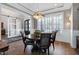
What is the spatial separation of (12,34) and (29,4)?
0.71 metres

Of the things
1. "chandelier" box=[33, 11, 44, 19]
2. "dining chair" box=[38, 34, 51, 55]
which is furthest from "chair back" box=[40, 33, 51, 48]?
"chandelier" box=[33, 11, 44, 19]

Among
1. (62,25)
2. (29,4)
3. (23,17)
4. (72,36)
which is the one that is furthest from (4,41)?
(72,36)

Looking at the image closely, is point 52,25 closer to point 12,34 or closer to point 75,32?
point 75,32

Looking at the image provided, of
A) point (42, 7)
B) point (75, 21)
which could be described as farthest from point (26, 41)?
point (75, 21)

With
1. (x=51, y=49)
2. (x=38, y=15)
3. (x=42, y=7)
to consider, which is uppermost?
(x=42, y=7)

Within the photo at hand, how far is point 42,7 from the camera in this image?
248cm

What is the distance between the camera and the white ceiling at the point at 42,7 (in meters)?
2.46

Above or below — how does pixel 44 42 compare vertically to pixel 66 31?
below

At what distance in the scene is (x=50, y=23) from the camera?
8.30 ft

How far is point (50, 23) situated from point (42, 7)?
0.37 meters

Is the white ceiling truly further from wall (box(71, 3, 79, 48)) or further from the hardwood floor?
the hardwood floor

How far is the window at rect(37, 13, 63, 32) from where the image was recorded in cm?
248

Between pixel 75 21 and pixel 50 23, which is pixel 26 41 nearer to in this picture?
pixel 50 23

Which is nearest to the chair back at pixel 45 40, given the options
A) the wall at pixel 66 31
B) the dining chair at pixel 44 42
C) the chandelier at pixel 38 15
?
the dining chair at pixel 44 42
